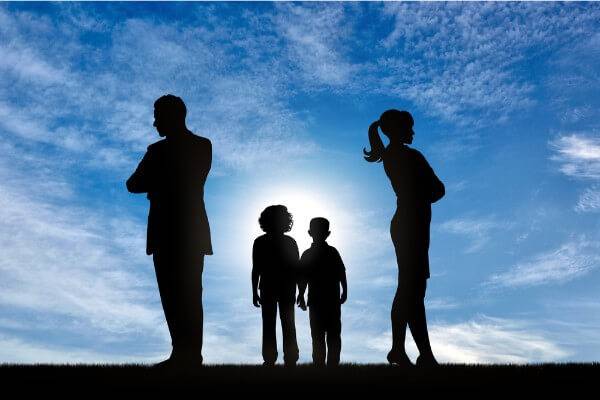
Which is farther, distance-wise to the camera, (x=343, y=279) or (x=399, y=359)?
(x=343, y=279)

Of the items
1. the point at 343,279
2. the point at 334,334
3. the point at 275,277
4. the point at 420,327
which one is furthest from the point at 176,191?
the point at 420,327

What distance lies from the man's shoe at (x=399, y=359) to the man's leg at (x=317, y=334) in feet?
4.85

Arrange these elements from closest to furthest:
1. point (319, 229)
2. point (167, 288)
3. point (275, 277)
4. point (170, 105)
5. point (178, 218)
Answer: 1. point (167, 288)
2. point (178, 218)
3. point (170, 105)
4. point (275, 277)
5. point (319, 229)

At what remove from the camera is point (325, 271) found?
39.6ft

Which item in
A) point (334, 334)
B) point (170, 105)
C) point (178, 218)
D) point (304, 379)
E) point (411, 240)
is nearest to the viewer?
point (304, 379)

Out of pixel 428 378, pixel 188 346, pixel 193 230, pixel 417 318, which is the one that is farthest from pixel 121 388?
pixel 417 318

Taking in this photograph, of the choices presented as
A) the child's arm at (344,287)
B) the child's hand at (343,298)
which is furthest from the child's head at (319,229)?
the child's hand at (343,298)

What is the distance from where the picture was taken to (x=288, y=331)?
12.0 m

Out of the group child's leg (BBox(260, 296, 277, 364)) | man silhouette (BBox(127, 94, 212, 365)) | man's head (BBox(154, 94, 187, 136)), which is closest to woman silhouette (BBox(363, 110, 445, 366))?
child's leg (BBox(260, 296, 277, 364))

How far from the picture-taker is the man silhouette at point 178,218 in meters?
10.1

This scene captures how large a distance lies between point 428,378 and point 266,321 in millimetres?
3489

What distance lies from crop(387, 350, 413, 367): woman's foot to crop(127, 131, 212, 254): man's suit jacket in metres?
3.06

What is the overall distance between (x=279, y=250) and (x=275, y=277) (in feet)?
1.39

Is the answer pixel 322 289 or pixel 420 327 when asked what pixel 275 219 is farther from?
pixel 420 327
